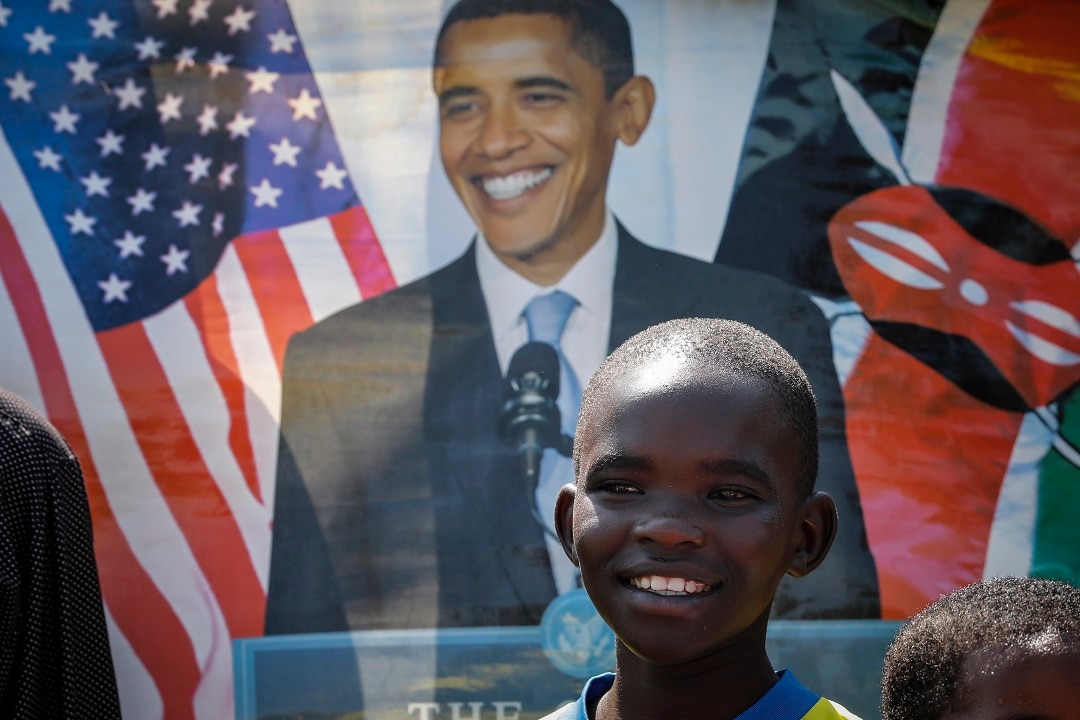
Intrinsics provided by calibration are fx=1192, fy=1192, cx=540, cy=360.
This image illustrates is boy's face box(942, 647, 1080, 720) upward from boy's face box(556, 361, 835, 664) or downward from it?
downward

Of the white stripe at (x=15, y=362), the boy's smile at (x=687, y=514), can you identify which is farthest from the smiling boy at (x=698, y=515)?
the white stripe at (x=15, y=362)

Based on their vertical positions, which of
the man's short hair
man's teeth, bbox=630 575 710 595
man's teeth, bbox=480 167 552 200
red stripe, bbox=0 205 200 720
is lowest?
red stripe, bbox=0 205 200 720

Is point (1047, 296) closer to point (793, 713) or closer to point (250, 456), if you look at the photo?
point (793, 713)

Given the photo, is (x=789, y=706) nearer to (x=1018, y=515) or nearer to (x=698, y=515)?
(x=698, y=515)

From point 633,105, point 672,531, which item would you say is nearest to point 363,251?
point 633,105

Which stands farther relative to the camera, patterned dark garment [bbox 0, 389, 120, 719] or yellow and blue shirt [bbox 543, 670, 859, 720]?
patterned dark garment [bbox 0, 389, 120, 719]

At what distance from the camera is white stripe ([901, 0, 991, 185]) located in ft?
9.18

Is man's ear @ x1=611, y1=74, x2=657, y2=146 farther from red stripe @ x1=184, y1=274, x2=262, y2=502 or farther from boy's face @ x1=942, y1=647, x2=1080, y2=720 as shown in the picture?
boy's face @ x1=942, y1=647, x2=1080, y2=720

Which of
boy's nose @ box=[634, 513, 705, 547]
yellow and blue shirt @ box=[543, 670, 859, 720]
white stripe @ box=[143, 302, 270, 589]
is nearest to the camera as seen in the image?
boy's nose @ box=[634, 513, 705, 547]

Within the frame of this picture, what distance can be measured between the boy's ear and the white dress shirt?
3.98 feet

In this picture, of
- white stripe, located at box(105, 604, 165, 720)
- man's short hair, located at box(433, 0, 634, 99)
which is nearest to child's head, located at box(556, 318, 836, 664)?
man's short hair, located at box(433, 0, 634, 99)

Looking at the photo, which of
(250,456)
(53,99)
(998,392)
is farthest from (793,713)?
(53,99)

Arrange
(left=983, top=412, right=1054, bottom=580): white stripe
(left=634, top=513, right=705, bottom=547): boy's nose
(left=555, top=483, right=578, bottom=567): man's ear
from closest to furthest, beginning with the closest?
(left=634, top=513, right=705, bottom=547): boy's nose → (left=555, top=483, right=578, bottom=567): man's ear → (left=983, top=412, right=1054, bottom=580): white stripe

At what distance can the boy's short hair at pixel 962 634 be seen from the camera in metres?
1.61
